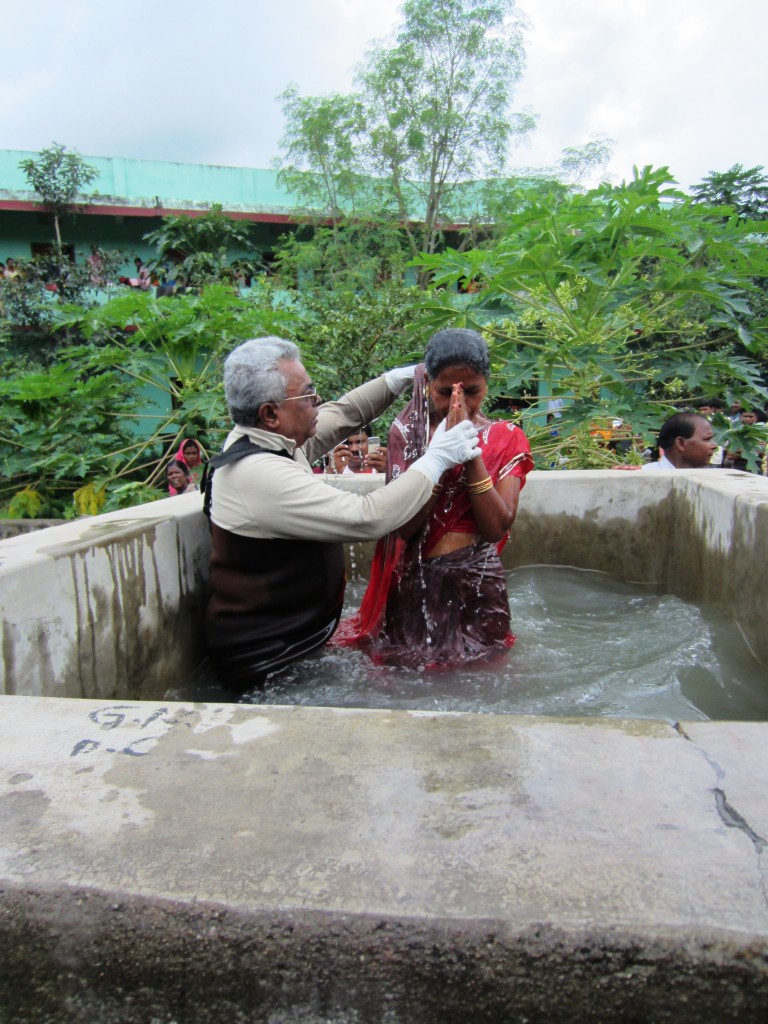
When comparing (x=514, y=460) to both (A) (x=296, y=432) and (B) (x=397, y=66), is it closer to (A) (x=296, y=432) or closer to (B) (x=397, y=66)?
(A) (x=296, y=432)

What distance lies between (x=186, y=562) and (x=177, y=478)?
474 centimetres

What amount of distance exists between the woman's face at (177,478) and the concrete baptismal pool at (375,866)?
6.21 m

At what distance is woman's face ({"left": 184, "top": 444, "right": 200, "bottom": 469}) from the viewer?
26.4 feet

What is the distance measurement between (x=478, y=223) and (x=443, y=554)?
15815mm

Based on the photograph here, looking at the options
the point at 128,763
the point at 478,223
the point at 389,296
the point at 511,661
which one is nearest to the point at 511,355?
the point at 389,296

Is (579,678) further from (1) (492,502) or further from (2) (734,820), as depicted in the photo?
(2) (734,820)

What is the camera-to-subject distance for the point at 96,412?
8.52 m

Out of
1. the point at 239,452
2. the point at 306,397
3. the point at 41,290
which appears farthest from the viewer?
the point at 41,290

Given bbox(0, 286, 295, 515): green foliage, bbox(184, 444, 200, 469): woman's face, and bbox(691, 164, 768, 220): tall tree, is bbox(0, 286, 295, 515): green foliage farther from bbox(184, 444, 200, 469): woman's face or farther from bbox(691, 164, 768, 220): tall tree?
bbox(691, 164, 768, 220): tall tree

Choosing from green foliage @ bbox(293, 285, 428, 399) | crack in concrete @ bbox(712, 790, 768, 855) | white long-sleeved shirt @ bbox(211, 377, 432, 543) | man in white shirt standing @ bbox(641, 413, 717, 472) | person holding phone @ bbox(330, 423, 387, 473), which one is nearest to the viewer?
crack in concrete @ bbox(712, 790, 768, 855)

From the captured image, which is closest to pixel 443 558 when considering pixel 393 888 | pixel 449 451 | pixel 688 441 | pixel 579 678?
pixel 449 451

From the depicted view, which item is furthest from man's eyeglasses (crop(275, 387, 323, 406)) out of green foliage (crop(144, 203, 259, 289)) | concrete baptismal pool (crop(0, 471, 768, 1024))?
green foliage (crop(144, 203, 259, 289))

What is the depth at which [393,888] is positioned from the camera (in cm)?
90

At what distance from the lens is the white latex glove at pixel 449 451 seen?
2.41 meters
